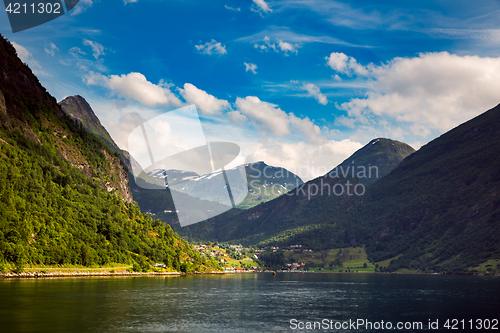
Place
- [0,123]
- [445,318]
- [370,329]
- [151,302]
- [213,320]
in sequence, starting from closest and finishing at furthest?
1. [370,329]
2. [213,320]
3. [445,318]
4. [151,302]
5. [0,123]

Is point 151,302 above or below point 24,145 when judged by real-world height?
below

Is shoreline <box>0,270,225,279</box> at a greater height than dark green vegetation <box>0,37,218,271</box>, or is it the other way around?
dark green vegetation <box>0,37,218,271</box>

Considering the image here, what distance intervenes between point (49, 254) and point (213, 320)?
307 ft

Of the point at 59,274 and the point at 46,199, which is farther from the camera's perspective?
the point at 46,199

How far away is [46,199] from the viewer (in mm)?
140625

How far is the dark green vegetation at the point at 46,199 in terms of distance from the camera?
4678 inches

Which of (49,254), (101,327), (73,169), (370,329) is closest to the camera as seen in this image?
(101,327)

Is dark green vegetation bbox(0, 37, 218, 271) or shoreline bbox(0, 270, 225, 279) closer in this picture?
shoreline bbox(0, 270, 225, 279)

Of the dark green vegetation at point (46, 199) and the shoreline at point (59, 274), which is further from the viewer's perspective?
the dark green vegetation at point (46, 199)

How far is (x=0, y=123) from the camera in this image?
15062cm

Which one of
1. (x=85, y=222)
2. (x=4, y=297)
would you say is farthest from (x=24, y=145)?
(x=4, y=297)

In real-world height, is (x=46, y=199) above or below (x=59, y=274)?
above

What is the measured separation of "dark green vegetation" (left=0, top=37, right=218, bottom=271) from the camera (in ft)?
390

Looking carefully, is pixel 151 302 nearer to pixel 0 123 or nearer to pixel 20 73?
pixel 0 123
